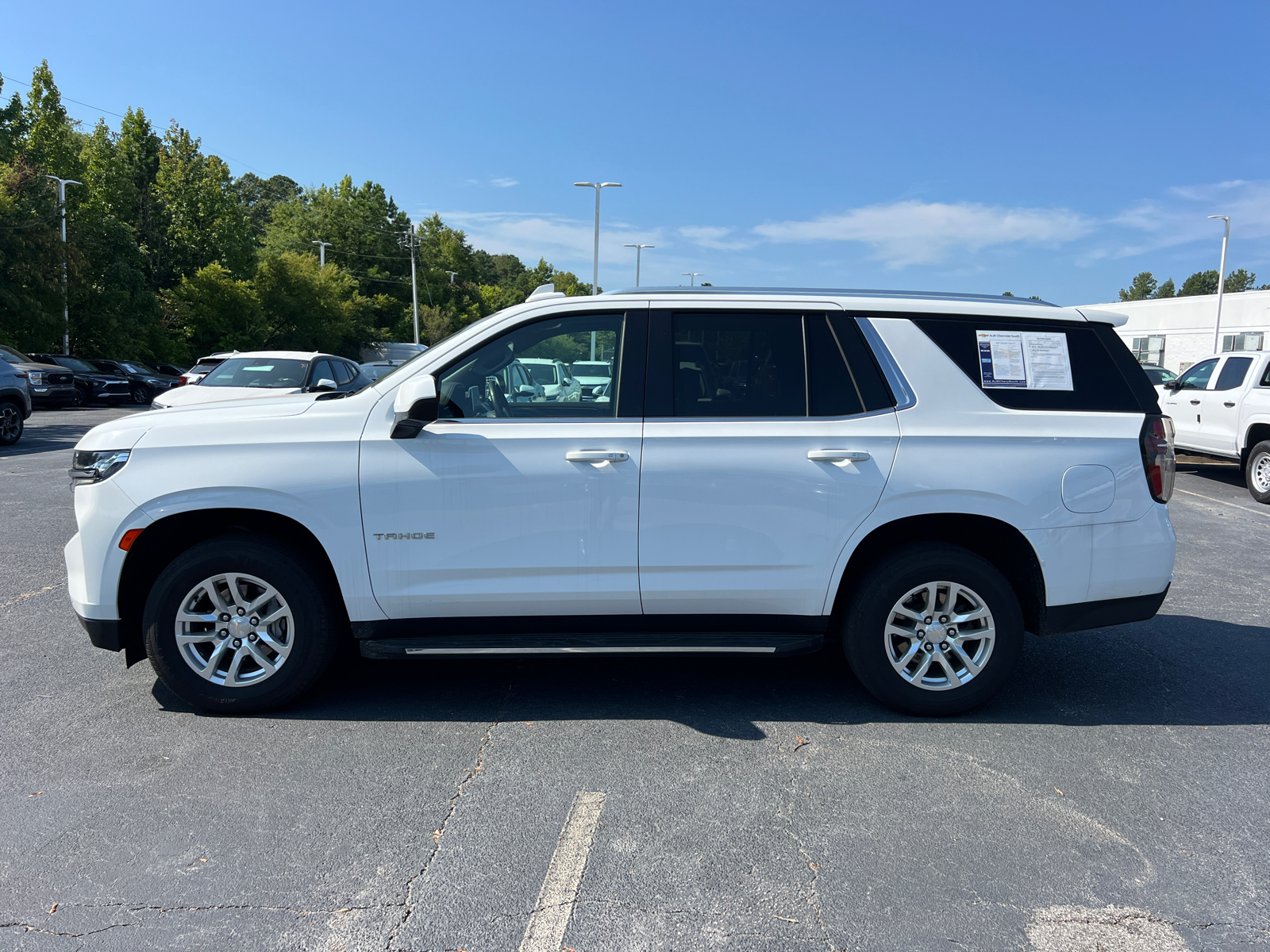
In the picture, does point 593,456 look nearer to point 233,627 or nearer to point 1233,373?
point 233,627

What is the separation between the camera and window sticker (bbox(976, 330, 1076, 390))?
430 cm

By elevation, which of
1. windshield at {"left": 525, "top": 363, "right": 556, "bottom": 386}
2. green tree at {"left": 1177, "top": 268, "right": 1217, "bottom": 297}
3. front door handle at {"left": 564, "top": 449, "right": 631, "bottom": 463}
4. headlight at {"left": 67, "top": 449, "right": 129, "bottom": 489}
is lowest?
headlight at {"left": 67, "top": 449, "right": 129, "bottom": 489}

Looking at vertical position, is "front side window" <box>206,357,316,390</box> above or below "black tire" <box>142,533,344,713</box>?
above

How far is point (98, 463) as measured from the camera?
4.10 meters

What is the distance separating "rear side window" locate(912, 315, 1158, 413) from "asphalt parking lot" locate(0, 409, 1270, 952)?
151cm

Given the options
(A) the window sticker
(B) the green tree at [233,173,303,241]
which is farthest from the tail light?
(B) the green tree at [233,173,303,241]

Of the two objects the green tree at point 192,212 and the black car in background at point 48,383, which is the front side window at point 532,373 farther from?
the green tree at point 192,212

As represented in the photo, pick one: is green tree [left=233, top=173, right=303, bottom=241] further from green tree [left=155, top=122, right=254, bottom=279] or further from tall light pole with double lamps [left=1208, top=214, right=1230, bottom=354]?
tall light pole with double lamps [left=1208, top=214, right=1230, bottom=354]

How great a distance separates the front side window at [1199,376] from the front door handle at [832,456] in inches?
462

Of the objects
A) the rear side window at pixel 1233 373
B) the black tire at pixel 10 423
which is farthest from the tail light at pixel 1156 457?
the black tire at pixel 10 423

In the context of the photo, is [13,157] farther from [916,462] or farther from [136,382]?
[916,462]

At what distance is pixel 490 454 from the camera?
159 inches

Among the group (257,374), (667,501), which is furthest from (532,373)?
(257,374)

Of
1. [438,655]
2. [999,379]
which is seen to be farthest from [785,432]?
[438,655]
